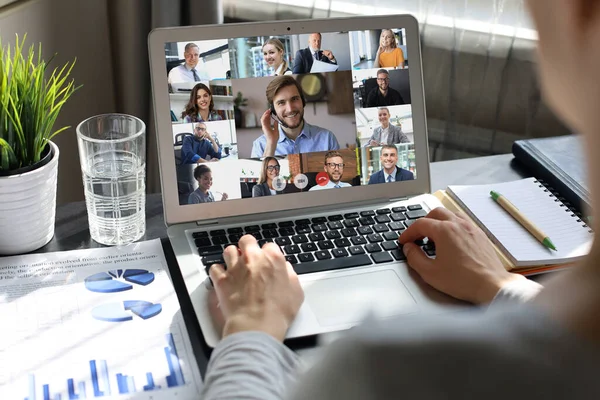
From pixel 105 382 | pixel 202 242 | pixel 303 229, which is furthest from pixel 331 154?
pixel 105 382

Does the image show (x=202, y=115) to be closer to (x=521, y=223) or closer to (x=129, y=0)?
(x=521, y=223)

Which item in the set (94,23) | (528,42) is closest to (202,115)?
(94,23)

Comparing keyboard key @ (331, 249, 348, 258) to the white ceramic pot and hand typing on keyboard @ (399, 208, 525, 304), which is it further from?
the white ceramic pot

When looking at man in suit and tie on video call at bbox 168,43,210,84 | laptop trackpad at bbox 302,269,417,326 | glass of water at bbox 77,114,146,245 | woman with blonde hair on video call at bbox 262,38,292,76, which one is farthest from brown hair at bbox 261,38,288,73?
laptop trackpad at bbox 302,269,417,326

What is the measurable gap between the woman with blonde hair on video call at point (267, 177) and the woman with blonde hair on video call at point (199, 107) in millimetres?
109

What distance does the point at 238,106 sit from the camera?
3.97ft

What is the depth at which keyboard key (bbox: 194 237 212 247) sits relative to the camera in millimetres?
1183

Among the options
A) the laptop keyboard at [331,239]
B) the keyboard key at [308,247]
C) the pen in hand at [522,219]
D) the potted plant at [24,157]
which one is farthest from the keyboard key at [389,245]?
the potted plant at [24,157]

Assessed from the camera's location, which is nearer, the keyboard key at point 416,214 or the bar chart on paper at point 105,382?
the bar chart on paper at point 105,382

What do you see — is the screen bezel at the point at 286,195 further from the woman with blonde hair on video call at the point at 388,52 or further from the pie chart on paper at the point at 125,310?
the pie chart on paper at the point at 125,310

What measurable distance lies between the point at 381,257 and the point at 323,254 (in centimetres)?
8

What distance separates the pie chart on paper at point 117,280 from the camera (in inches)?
43.4

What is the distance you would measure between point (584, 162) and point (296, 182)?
2.62 feet

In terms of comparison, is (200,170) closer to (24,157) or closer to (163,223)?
(163,223)
